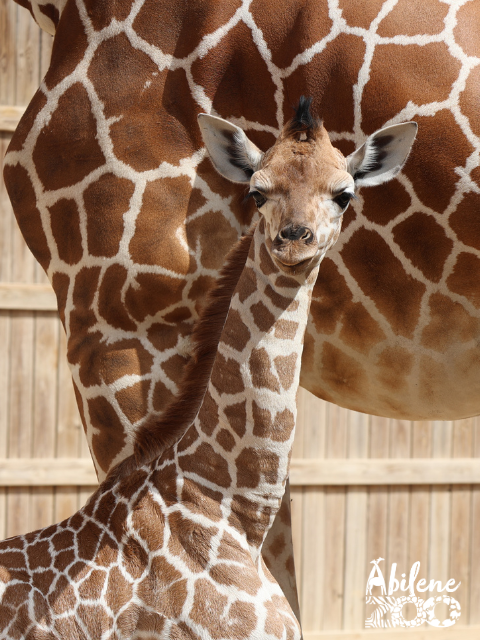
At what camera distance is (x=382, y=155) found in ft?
6.47

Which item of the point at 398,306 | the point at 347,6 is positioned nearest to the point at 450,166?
the point at 398,306

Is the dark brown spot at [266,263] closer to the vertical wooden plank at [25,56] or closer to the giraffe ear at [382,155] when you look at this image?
the giraffe ear at [382,155]

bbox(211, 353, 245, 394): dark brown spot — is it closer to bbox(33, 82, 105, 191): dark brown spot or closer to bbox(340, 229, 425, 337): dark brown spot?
bbox(340, 229, 425, 337): dark brown spot

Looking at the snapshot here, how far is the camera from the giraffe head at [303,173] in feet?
5.65

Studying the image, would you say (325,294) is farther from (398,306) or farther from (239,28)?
(239,28)

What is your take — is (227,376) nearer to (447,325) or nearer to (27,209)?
(447,325)

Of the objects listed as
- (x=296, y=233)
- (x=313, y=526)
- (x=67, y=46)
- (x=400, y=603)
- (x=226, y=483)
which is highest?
(x=67, y=46)

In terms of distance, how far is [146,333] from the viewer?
2.39 metres

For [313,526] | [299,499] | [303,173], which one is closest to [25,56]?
[299,499]

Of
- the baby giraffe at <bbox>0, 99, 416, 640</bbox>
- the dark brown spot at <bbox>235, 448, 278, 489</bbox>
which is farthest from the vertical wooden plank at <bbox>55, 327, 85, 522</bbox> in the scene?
the dark brown spot at <bbox>235, 448, 278, 489</bbox>

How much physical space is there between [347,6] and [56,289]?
128cm

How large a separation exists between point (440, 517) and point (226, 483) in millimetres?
4019

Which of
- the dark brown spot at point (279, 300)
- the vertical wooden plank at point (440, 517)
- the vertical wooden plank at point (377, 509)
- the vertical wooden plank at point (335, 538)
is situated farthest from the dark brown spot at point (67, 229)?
the vertical wooden plank at point (440, 517)

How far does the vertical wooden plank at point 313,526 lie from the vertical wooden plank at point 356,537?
7.2 inches
